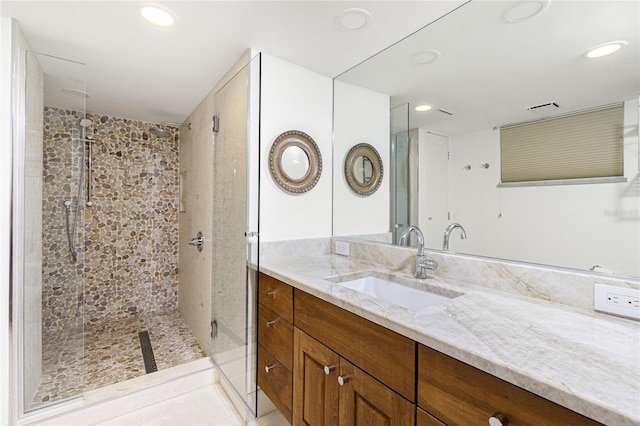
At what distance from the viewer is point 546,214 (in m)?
1.12

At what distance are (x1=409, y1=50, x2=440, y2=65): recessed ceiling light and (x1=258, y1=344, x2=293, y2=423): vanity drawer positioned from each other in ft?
6.02

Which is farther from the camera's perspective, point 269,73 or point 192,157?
point 192,157

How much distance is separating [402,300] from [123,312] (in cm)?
328

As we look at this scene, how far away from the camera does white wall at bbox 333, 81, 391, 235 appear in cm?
196

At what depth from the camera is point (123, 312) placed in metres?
3.20

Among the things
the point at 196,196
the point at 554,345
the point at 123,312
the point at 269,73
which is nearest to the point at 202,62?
the point at 269,73

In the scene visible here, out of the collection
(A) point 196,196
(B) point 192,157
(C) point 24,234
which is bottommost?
(C) point 24,234

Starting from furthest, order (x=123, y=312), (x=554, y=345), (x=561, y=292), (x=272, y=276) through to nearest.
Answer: (x=123, y=312)
(x=272, y=276)
(x=561, y=292)
(x=554, y=345)

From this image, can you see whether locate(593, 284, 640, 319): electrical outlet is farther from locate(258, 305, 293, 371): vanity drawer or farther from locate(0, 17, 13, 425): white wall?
locate(0, 17, 13, 425): white wall

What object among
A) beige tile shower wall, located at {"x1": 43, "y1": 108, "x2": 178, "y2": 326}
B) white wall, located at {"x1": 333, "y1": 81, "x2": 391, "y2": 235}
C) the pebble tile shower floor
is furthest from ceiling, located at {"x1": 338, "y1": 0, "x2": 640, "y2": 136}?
beige tile shower wall, located at {"x1": 43, "y1": 108, "x2": 178, "y2": 326}

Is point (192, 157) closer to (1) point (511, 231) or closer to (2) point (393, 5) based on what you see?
(2) point (393, 5)

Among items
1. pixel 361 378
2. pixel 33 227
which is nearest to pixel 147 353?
pixel 33 227

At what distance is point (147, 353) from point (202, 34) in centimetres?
251

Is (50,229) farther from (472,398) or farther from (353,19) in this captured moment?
(472,398)
